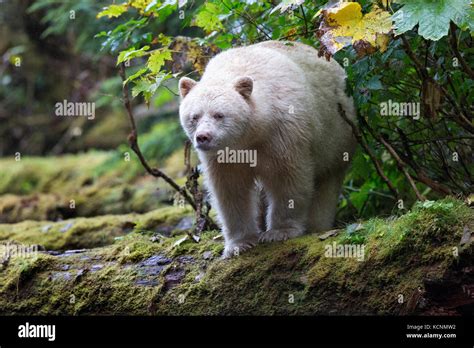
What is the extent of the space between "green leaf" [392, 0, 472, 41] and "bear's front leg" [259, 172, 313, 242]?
1894 millimetres

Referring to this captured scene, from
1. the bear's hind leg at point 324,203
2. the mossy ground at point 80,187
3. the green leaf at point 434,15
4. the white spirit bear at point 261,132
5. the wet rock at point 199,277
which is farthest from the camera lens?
the mossy ground at point 80,187

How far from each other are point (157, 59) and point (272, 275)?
2.34 meters

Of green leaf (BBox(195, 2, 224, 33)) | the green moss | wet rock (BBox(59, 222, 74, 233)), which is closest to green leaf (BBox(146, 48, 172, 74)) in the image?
green leaf (BBox(195, 2, 224, 33))

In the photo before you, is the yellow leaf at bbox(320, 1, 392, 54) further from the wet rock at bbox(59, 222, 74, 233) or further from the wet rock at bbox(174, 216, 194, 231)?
the wet rock at bbox(59, 222, 74, 233)

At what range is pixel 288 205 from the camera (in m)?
6.30

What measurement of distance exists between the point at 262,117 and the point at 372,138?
1591 millimetres

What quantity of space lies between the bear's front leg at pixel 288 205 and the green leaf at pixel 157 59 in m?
1.48

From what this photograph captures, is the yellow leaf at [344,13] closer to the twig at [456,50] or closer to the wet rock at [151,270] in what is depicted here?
the twig at [456,50]

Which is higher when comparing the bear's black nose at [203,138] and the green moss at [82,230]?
the bear's black nose at [203,138]

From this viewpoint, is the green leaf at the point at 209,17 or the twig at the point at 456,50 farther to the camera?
the green leaf at the point at 209,17

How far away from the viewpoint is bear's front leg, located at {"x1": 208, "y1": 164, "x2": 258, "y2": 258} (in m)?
6.25

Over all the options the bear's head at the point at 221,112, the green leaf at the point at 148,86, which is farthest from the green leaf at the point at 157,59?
the bear's head at the point at 221,112

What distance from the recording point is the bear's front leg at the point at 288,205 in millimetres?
6184

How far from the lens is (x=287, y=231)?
6168 millimetres
